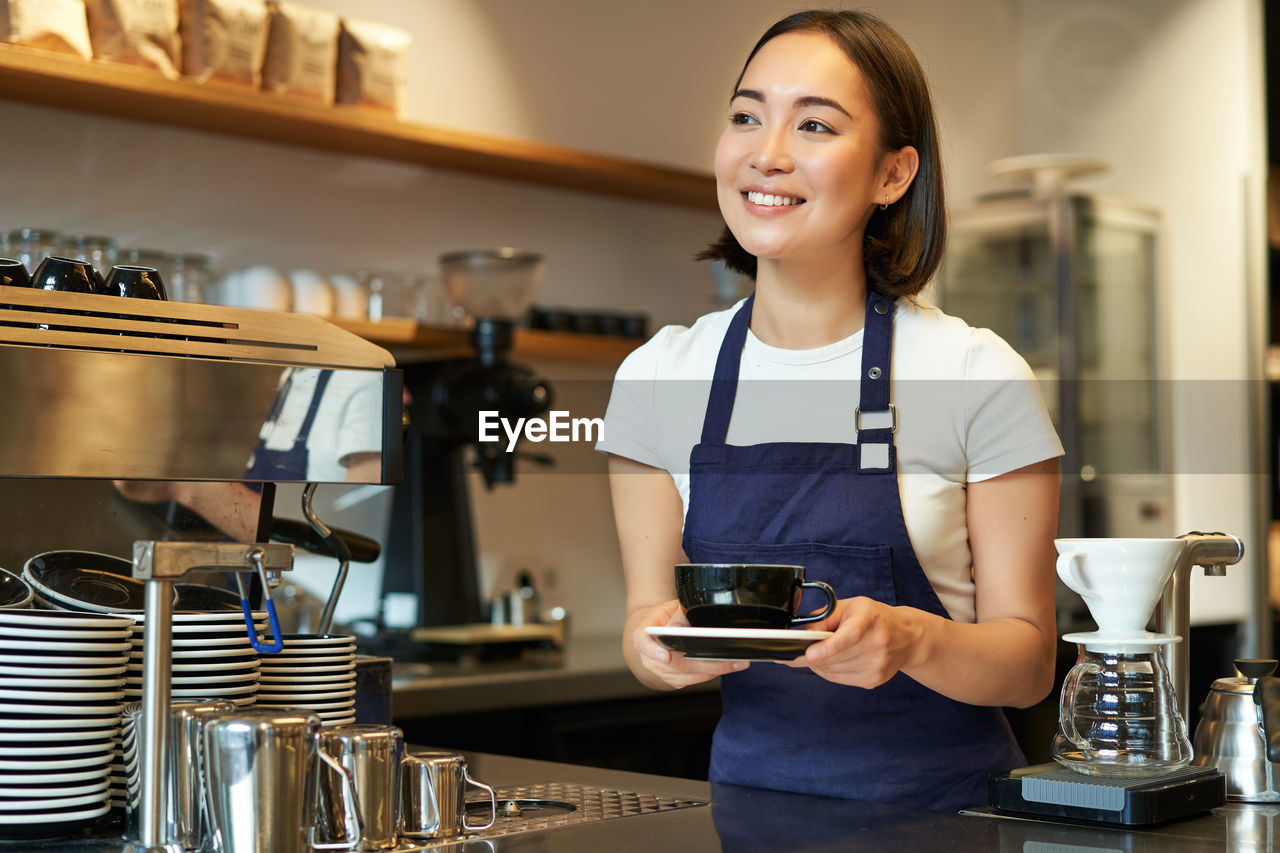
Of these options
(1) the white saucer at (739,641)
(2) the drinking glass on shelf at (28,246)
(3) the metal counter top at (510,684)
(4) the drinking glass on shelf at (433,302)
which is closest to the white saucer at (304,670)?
(1) the white saucer at (739,641)

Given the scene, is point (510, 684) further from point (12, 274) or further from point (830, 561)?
point (12, 274)

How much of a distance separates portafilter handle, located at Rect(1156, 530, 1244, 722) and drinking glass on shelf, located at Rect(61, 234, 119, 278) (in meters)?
1.94

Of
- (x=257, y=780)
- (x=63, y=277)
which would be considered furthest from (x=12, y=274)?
(x=257, y=780)

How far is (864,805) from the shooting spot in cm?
147

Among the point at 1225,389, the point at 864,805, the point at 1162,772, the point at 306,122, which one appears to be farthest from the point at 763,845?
the point at 1225,389

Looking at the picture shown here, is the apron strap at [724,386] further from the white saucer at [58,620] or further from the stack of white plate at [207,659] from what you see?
the white saucer at [58,620]

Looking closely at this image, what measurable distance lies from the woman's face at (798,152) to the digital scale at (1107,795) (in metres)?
0.63

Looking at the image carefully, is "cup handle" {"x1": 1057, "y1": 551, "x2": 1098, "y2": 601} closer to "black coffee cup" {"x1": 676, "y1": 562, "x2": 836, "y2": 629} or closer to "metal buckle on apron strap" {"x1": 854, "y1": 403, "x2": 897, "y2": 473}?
"black coffee cup" {"x1": 676, "y1": 562, "x2": 836, "y2": 629}

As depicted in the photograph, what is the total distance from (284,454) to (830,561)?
2.02ft

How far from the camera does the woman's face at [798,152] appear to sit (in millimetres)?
1629

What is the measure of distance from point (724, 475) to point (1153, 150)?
355 centimetres

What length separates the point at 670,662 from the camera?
133 centimetres

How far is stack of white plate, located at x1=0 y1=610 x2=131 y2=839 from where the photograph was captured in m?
1.26

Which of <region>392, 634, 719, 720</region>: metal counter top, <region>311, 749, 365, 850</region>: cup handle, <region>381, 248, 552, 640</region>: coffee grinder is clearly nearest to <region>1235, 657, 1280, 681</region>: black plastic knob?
<region>311, 749, 365, 850</region>: cup handle
